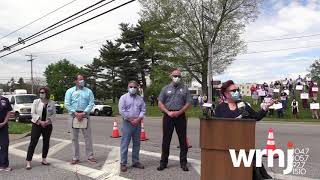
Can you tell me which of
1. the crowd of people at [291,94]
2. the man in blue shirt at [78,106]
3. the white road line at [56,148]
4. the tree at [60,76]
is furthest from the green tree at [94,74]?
the man in blue shirt at [78,106]

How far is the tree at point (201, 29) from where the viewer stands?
4738 centimetres

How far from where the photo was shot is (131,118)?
9875 mm

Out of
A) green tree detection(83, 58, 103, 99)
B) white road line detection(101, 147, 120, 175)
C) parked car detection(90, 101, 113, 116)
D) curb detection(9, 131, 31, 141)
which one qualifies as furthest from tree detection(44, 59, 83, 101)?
white road line detection(101, 147, 120, 175)

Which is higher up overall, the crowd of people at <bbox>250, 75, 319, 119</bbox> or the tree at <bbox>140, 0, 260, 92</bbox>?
the tree at <bbox>140, 0, 260, 92</bbox>

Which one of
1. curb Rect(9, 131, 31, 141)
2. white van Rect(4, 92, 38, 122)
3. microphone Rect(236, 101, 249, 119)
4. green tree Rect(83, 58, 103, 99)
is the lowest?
curb Rect(9, 131, 31, 141)

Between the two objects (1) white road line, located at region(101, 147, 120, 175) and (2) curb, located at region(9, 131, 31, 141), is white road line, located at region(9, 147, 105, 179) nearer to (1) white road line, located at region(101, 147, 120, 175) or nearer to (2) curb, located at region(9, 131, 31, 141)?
(1) white road line, located at region(101, 147, 120, 175)

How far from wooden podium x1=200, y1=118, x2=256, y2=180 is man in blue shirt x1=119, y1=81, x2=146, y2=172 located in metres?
3.27

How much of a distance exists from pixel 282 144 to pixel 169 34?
3456cm

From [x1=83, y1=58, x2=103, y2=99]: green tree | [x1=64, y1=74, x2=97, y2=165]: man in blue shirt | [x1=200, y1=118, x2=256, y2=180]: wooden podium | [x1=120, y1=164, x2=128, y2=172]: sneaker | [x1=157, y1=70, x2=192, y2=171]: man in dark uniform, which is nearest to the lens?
[x1=200, y1=118, x2=256, y2=180]: wooden podium

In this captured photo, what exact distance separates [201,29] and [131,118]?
126 ft

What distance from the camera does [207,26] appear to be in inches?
1870

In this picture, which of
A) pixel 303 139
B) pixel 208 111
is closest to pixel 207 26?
pixel 303 139

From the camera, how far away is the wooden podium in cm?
641

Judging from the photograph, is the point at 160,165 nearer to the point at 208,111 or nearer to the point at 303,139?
the point at 208,111
